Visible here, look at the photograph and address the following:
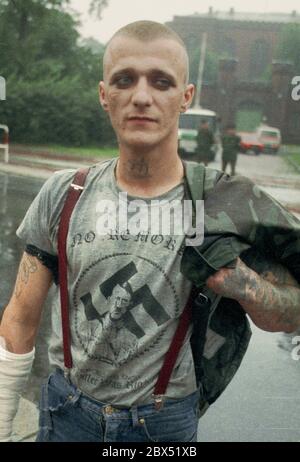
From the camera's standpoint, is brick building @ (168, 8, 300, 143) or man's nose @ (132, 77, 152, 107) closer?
man's nose @ (132, 77, 152, 107)

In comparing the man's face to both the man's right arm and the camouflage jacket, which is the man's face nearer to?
the camouflage jacket

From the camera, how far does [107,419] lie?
5.49 feet

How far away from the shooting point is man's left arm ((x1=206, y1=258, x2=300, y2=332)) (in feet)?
4.93

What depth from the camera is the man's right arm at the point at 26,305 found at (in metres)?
1.76

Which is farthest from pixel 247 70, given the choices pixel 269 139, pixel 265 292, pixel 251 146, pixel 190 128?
pixel 265 292

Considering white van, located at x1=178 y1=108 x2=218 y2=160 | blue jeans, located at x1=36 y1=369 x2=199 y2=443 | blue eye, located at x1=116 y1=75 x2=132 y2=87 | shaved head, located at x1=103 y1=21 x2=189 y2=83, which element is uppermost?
shaved head, located at x1=103 y1=21 x2=189 y2=83

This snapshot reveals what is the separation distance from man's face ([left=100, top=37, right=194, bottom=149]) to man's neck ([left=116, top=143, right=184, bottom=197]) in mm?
34

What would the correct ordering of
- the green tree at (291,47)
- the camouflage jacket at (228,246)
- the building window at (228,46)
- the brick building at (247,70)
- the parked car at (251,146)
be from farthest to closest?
the building window at (228,46) < the brick building at (247,70) < the green tree at (291,47) < the parked car at (251,146) < the camouflage jacket at (228,246)

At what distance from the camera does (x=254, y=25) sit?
5144 cm

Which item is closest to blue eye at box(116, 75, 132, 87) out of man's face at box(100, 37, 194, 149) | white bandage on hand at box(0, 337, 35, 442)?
man's face at box(100, 37, 194, 149)

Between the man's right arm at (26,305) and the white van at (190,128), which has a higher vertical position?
the man's right arm at (26,305)

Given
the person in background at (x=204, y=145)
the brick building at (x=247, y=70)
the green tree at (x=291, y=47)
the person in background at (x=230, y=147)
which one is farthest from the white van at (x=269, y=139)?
the person in background at (x=230, y=147)

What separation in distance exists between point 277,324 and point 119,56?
0.88 meters

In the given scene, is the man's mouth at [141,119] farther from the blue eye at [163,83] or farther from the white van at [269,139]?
the white van at [269,139]
